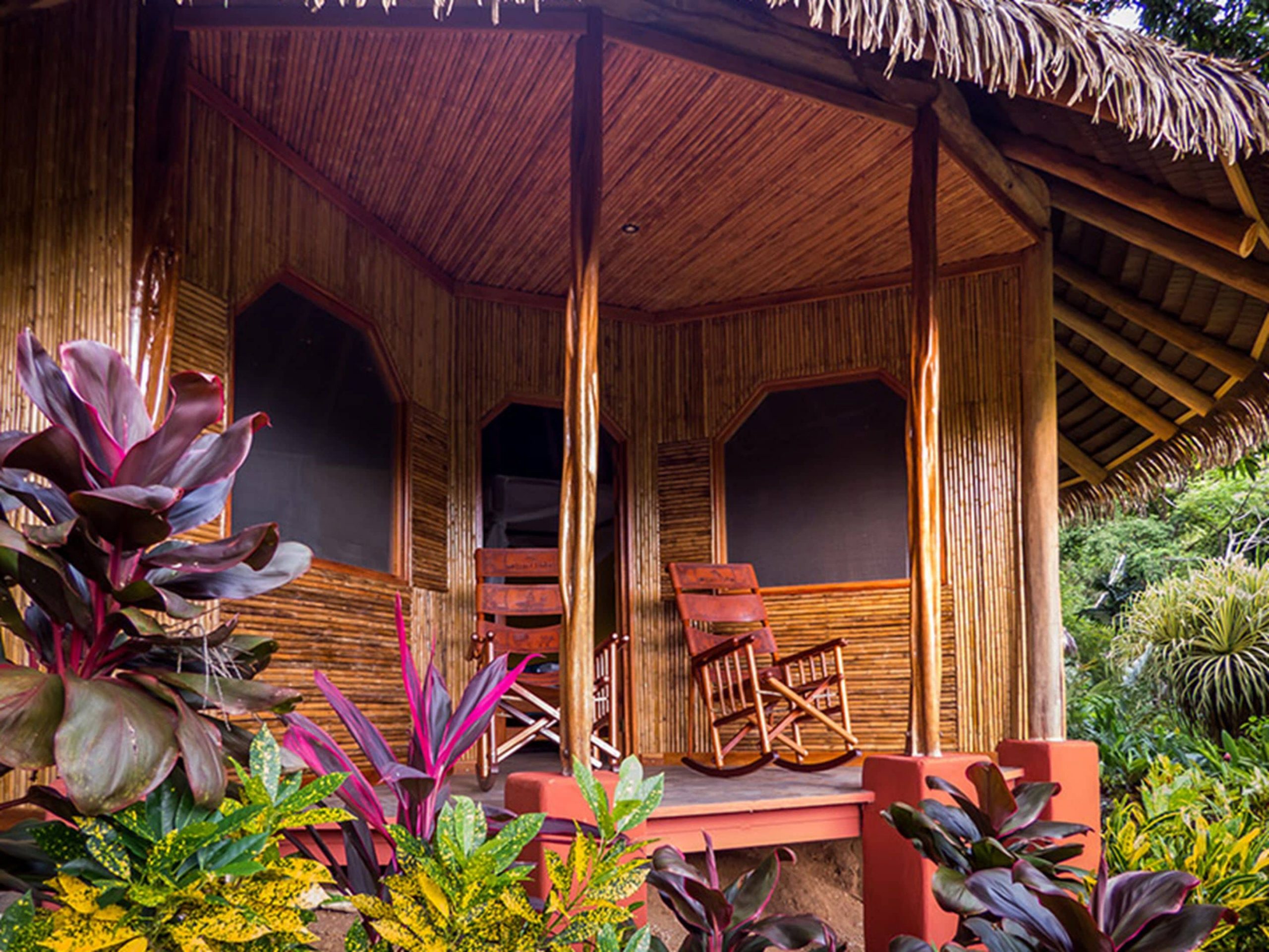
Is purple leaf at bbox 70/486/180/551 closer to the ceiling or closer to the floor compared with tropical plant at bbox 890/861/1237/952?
closer to the ceiling

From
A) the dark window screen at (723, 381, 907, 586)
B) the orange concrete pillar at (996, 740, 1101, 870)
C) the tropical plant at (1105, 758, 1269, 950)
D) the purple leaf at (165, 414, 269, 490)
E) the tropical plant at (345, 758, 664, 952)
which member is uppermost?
the dark window screen at (723, 381, 907, 586)

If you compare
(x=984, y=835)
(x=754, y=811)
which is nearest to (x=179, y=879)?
(x=984, y=835)

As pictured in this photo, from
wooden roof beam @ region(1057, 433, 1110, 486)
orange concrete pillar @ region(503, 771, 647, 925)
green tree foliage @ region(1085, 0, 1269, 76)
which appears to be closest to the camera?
orange concrete pillar @ region(503, 771, 647, 925)

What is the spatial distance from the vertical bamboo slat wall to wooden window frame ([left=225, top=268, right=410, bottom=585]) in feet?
3.86

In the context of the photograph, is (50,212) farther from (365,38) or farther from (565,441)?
(565,441)

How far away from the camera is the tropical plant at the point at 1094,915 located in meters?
1.74

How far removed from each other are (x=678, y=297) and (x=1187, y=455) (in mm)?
3265

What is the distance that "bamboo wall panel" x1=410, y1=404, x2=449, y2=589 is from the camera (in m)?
5.32

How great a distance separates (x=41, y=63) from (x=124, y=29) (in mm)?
265

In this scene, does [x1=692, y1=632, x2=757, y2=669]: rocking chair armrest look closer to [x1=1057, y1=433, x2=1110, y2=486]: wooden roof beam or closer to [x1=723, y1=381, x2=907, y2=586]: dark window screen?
[x1=723, y1=381, x2=907, y2=586]: dark window screen

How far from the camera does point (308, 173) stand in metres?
4.59

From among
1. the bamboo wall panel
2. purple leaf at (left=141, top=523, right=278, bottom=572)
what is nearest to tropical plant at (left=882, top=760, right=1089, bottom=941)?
purple leaf at (left=141, top=523, right=278, bottom=572)

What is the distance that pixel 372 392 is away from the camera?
16.8ft

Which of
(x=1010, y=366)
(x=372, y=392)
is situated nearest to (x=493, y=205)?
(x=372, y=392)
